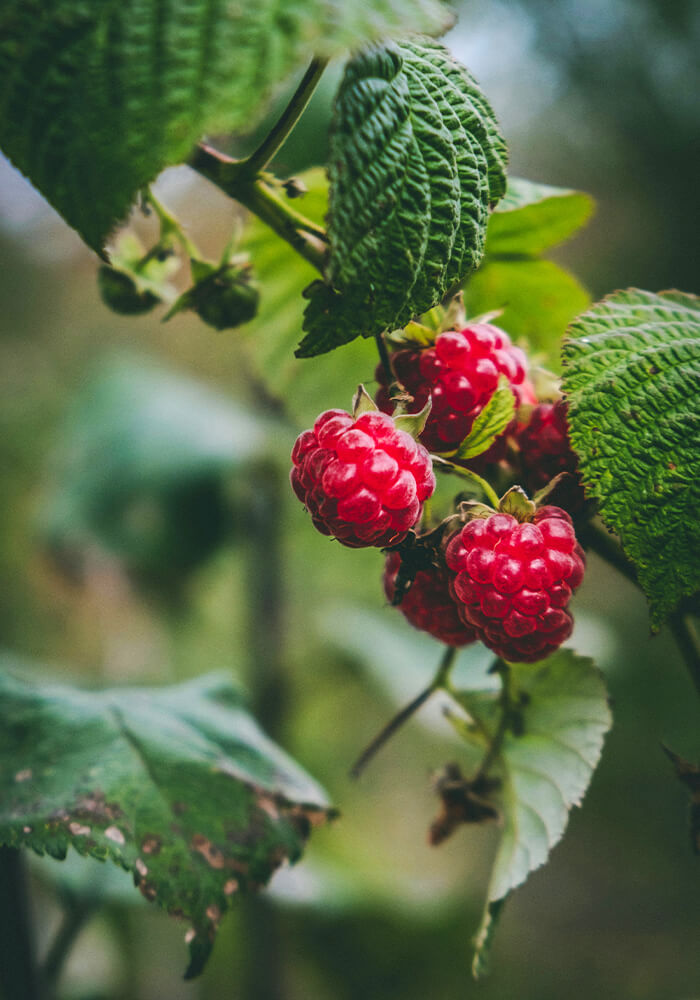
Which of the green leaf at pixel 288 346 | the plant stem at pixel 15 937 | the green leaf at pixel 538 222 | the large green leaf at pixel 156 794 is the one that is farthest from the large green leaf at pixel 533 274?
the plant stem at pixel 15 937

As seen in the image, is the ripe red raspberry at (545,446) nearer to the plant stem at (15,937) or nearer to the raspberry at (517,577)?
the raspberry at (517,577)

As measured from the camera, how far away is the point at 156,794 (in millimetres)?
469

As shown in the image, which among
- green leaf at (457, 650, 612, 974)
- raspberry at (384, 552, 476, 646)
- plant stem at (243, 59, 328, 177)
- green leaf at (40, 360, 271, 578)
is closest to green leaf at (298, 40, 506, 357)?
plant stem at (243, 59, 328, 177)

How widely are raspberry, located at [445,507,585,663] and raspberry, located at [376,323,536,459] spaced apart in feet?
0.19

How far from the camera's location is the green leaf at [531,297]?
0.54 meters

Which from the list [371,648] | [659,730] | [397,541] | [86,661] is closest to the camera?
[397,541]

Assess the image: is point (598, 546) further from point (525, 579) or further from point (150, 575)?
point (150, 575)

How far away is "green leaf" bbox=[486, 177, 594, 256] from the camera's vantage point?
1.62 feet

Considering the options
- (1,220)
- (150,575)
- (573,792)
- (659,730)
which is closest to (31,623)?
(1,220)

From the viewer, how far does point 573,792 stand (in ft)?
1.25

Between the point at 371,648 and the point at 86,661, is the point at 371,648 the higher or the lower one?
the higher one

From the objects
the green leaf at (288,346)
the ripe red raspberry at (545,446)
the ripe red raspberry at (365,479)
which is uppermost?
the ripe red raspberry at (545,446)

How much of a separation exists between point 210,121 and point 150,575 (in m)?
1.05

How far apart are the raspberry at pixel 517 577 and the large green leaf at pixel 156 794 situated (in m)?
0.24
